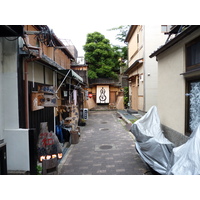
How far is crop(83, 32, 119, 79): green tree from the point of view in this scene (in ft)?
88.5

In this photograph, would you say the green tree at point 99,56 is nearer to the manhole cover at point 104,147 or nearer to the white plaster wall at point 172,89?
the manhole cover at point 104,147

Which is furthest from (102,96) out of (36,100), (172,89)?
(36,100)

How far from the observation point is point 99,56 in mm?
27359

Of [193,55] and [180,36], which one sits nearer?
[193,55]

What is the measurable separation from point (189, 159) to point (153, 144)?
1.63m

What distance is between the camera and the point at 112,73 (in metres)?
27.6

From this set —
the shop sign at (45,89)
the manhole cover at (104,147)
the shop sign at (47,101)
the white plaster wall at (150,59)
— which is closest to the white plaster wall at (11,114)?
the shop sign at (47,101)

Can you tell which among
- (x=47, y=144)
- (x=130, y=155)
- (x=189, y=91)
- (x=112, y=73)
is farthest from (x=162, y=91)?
(x=112, y=73)

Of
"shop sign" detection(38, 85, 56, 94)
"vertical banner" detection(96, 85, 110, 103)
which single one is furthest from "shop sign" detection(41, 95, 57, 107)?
"vertical banner" detection(96, 85, 110, 103)

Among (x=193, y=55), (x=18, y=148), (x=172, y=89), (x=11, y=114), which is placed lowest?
(x=18, y=148)

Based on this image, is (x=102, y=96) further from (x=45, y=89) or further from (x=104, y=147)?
(x=45, y=89)

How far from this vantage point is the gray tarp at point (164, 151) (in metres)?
3.57

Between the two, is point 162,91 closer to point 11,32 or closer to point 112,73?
point 11,32

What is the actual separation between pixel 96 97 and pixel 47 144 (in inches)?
886
